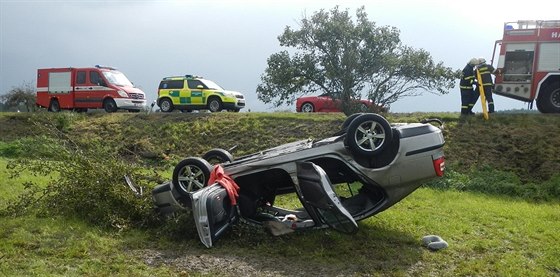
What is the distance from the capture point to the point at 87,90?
21797mm

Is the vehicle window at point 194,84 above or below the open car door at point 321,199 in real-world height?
above

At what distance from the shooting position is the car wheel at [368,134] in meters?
6.33

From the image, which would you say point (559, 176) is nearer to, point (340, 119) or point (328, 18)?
point (340, 119)

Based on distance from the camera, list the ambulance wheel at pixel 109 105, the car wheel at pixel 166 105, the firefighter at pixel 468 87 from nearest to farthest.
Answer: the firefighter at pixel 468 87 < the ambulance wheel at pixel 109 105 < the car wheel at pixel 166 105

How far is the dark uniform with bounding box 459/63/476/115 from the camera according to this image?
1496 centimetres

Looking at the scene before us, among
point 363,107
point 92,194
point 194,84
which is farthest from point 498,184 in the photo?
point 194,84

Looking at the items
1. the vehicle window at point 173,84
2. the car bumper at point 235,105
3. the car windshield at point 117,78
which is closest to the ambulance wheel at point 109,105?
the car windshield at point 117,78

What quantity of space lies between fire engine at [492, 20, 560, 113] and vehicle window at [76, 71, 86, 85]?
14.6 metres

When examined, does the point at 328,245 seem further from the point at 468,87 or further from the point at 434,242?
the point at 468,87

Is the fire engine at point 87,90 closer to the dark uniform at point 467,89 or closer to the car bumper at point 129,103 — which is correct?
the car bumper at point 129,103

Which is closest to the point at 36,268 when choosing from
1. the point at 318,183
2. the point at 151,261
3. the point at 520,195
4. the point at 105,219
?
the point at 151,261

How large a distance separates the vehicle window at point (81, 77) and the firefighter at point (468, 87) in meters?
14.0

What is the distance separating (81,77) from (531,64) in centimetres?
1569

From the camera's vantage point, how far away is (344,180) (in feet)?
23.2
